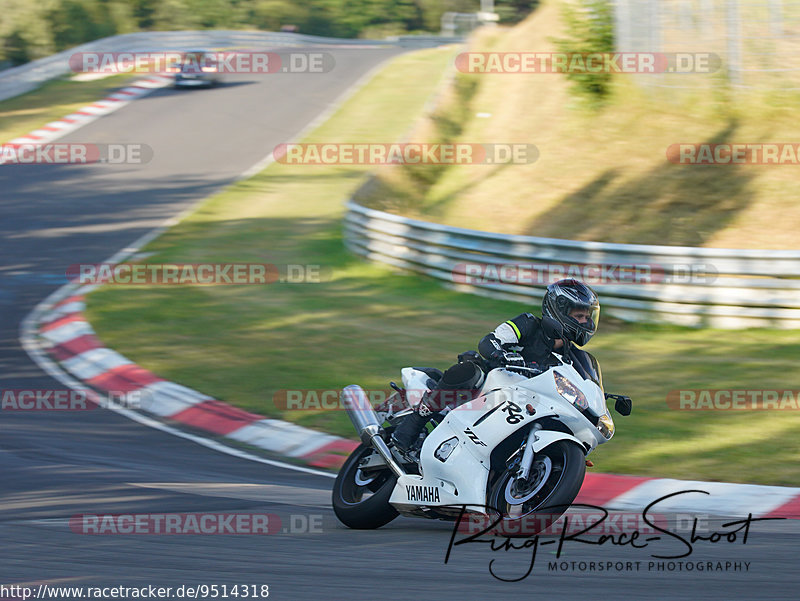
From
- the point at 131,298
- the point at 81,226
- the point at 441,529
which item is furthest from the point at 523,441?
the point at 81,226

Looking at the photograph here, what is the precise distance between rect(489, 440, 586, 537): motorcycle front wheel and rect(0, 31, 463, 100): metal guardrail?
3009 centimetres

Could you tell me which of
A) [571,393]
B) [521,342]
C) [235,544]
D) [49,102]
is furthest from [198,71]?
[571,393]

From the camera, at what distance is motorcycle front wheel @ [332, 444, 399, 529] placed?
235 inches

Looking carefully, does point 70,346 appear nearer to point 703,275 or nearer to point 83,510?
point 83,510

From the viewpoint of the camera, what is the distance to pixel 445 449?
579cm

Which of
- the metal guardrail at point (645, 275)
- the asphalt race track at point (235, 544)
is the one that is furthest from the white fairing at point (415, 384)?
the metal guardrail at point (645, 275)

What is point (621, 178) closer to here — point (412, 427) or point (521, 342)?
point (521, 342)

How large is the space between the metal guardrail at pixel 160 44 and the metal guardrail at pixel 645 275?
77.0 feet

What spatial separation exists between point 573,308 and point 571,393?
537 mm

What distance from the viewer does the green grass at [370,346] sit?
7.84 meters

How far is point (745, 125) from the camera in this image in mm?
14141

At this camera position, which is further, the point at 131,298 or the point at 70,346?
the point at 131,298

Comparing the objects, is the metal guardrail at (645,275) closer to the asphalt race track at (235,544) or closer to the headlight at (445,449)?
the asphalt race track at (235,544)

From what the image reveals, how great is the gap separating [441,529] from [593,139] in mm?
10569
